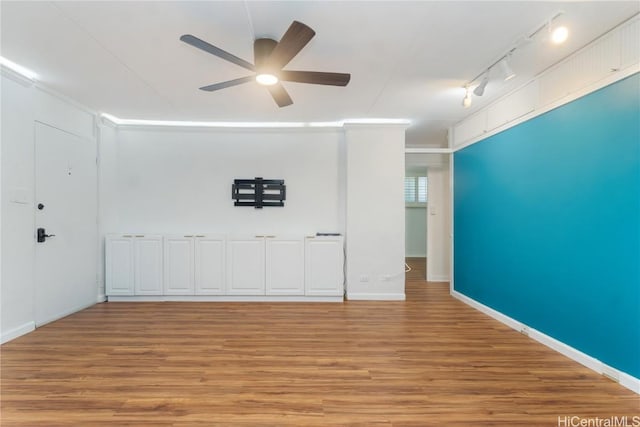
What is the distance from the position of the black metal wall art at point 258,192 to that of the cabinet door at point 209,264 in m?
0.75

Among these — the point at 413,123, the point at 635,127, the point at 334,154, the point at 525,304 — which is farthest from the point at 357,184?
the point at 635,127

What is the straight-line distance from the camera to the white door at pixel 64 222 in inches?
136

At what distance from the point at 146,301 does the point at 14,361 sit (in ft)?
6.42

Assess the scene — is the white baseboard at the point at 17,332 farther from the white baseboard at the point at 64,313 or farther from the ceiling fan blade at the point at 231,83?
the ceiling fan blade at the point at 231,83

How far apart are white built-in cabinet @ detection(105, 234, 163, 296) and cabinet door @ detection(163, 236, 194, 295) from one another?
0.34 feet

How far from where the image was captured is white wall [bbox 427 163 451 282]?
6.12 m

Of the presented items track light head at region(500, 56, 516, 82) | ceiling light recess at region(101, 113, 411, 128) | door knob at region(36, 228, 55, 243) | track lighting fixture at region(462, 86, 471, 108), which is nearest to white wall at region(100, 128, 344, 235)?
ceiling light recess at region(101, 113, 411, 128)

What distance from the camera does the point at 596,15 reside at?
2188mm

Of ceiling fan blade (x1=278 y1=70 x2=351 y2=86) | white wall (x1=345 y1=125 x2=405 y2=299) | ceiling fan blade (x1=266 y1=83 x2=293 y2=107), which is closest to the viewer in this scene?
ceiling fan blade (x1=278 y1=70 x2=351 y2=86)

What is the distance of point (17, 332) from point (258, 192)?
3241 millimetres

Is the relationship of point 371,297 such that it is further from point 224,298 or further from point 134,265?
point 134,265

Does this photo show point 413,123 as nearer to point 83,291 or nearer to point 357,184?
point 357,184

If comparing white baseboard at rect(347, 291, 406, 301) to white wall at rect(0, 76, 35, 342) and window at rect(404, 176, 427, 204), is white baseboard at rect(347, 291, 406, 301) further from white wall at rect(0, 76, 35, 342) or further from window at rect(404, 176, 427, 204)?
window at rect(404, 176, 427, 204)

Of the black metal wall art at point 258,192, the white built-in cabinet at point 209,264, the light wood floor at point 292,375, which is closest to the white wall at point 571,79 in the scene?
the light wood floor at point 292,375
